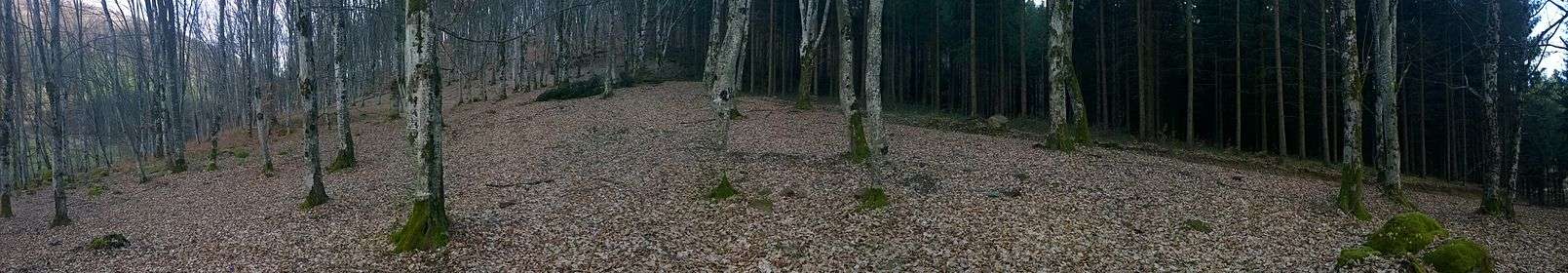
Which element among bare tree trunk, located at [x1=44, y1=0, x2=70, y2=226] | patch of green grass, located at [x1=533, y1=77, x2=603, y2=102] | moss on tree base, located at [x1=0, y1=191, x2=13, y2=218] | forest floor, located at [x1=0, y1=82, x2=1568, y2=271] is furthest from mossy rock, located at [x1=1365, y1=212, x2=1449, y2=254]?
patch of green grass, located at [x1=533, y1=77, x2=603, y2=102]

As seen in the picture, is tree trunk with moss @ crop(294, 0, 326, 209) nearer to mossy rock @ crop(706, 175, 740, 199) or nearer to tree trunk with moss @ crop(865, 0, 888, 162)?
mossy rock @ crop(706, 175, 740, 199)

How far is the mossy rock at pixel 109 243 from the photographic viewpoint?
39.4ft

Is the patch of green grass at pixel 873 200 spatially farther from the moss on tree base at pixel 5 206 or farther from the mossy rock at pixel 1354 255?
the moss on tree base at pixel 5 206

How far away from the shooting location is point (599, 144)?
65.8ft

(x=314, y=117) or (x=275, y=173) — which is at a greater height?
(x=314, y=117)

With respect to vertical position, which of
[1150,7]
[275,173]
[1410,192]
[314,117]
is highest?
[1150,7]

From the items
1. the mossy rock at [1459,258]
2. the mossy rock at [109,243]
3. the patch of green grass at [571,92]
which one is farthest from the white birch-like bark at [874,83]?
the patch of green grass at [571,92]

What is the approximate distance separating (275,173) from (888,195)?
1579 centimetres

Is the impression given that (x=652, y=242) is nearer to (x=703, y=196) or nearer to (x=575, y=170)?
(x=703, y=196)

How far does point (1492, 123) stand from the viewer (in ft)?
48.2

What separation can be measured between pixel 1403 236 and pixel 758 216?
8302mm

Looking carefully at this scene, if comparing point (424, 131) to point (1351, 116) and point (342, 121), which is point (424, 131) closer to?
point (342, 121)

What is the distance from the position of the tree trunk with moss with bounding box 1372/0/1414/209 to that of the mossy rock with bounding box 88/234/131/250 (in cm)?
2138

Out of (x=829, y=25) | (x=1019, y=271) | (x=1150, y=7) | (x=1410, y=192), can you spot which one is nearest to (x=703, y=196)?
(x=1019, y=271)
